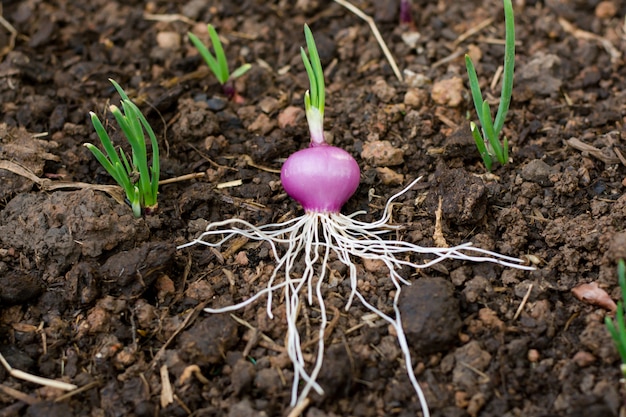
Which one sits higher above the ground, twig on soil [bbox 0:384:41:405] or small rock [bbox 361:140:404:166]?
small rock [bbox 361:140:404:166]

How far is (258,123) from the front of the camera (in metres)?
2.15

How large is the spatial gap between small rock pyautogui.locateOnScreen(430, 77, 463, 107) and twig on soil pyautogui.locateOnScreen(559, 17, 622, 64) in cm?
54

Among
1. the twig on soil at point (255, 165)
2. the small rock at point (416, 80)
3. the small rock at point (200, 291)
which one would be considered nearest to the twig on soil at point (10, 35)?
the twig on soil at point (255, 165)

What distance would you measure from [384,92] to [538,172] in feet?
1.77

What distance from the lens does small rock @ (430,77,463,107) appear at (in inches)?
84.0

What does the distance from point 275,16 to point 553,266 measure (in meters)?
1.36

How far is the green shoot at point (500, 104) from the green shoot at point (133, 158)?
2.66ft

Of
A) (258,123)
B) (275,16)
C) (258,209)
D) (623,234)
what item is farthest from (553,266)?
(275,16)

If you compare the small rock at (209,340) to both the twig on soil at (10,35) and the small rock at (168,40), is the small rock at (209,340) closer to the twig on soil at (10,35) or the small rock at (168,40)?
the small rock at (168,40)

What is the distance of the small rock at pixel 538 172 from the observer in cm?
189

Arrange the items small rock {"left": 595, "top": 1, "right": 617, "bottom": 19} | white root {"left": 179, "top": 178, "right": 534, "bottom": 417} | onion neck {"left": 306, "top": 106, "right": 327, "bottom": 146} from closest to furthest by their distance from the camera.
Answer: white root {"left": 179, "top": 178, "right": 534, "bottom": 417}, onion neck {"left": 306, "top": 106, "right": 327, "bottom": 146}, small rock {"left": 595, "top": 1, "right": 617, "bottom": 19}

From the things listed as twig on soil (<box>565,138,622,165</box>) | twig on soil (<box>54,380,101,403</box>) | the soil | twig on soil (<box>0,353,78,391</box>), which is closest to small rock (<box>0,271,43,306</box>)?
the soil

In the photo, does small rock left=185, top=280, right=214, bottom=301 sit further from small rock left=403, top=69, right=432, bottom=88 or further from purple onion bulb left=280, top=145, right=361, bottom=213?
small rock left=403, top=69, right=432, bottom=88

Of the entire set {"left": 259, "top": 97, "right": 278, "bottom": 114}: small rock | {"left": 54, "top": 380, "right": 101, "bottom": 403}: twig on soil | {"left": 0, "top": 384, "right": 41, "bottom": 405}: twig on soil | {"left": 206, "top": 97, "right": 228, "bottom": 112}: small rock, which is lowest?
{"left": 54, "top": 380, "right": 101, "bottom": 403}: twig on soil
